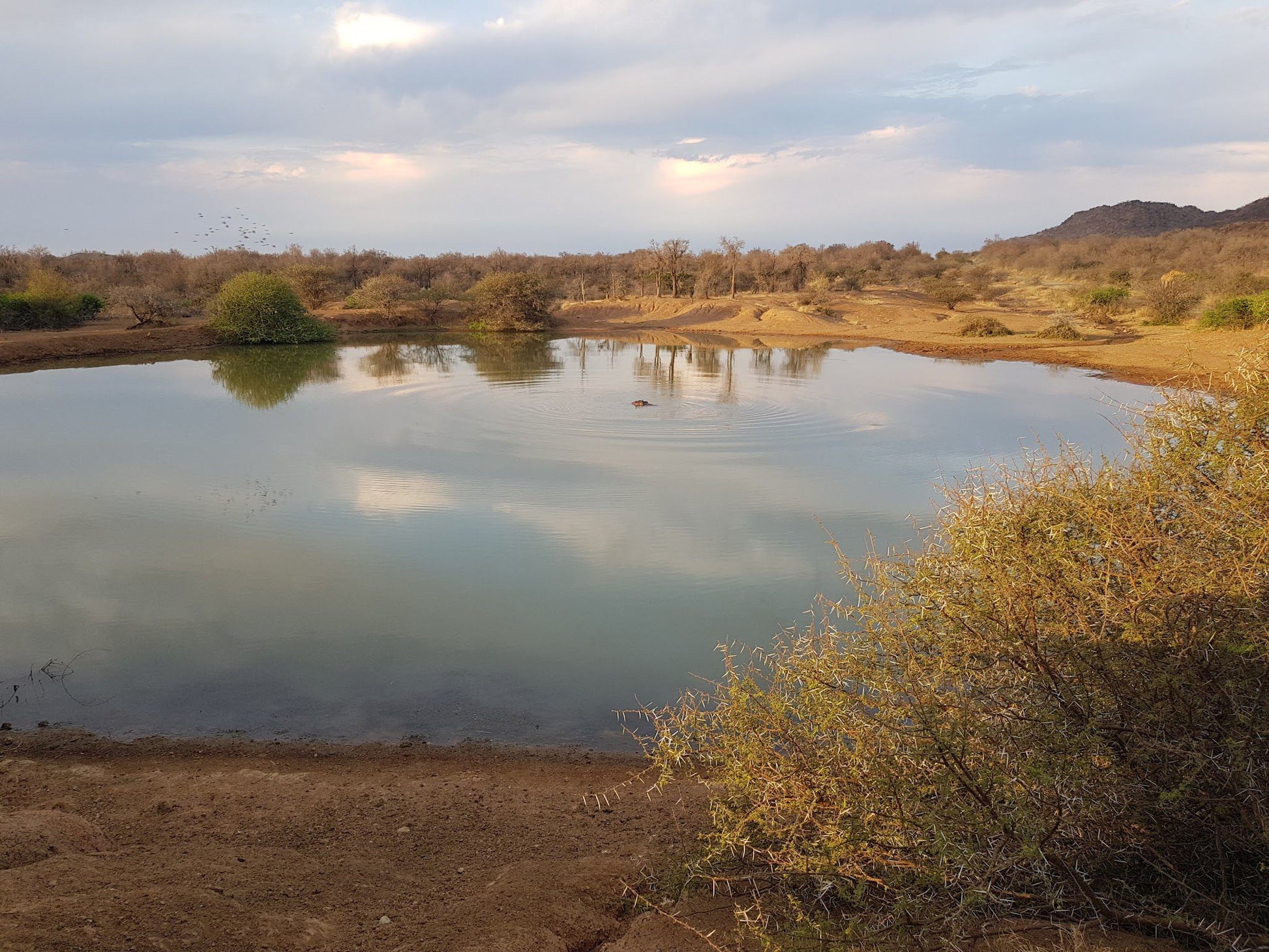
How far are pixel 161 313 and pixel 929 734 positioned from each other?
112 feet

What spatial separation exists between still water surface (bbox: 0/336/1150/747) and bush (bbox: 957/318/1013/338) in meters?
12.1

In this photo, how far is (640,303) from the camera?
142ft

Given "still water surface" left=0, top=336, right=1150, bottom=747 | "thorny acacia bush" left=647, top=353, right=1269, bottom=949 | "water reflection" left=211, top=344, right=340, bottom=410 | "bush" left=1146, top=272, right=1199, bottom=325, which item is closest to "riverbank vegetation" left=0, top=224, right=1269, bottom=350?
"bush" left=1146, top=272, right=1199, bottom=325

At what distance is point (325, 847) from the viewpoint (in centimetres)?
383

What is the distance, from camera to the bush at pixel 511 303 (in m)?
35.8

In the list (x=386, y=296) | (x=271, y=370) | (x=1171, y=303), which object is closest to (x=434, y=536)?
(x=271, y=370)

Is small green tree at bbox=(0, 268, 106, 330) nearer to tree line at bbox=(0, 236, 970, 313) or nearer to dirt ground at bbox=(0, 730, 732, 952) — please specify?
tree line at bbox=(0, 236, 970, 313)

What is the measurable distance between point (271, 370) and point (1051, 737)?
23.7m

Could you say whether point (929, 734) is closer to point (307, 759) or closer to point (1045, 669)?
point (1045, 669)

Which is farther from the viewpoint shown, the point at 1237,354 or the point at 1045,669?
the point at 1237,354

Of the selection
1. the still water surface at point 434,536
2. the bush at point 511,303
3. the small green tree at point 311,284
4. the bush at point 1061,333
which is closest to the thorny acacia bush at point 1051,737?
the still water surface at point 434,536

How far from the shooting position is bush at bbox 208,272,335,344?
28.8 metres

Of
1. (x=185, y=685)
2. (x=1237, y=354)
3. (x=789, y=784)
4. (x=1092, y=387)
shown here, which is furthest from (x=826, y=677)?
(x=1092, y=387)

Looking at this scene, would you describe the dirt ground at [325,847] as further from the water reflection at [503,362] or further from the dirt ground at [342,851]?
the water reflection at [503,362]
